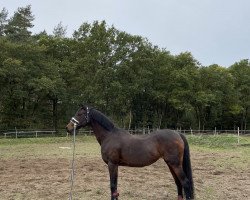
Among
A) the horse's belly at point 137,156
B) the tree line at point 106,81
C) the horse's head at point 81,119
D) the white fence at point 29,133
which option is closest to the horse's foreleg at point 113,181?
the horse's belly at point 137,156

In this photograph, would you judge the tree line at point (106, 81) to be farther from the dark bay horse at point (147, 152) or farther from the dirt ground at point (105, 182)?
the dark bay horse at point (147, 152)

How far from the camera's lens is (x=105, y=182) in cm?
1000

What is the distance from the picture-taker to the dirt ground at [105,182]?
845cm

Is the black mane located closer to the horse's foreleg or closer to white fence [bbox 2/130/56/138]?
the horse's foreleg

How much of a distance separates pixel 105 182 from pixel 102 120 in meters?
2.77

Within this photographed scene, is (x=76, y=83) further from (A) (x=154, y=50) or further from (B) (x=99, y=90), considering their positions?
(A) (x=154, y=50)

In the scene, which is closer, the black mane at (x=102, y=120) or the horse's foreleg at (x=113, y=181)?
the horse's foreleg at (x=113, y=181)

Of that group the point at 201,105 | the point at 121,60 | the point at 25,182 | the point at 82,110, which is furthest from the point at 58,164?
the point at 201,105

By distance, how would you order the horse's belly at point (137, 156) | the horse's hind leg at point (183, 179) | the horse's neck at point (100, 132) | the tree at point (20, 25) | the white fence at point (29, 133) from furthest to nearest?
the tree at point (20, 25)
the white fence at point (29, 133)
the horse's neck at point (100, 132)
the horse's belly at point (137, 156)
the horse's hind leg at point (183, 179)

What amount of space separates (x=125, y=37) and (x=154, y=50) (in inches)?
221

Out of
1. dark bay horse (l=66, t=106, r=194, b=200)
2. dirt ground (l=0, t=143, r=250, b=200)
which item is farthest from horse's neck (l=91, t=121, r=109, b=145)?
dirt ground (l=0, t=143, r=250, b=200)

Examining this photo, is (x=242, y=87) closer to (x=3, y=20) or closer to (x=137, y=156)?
(x=3, y=20)

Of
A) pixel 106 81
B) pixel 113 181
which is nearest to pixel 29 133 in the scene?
pixel 106 81

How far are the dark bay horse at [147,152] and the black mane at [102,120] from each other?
0.04 m
